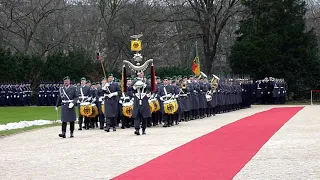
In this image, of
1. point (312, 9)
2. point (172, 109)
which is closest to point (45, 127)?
point (172, 109)

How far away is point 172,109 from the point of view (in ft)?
78.1

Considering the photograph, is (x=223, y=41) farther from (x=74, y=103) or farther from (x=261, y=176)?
(x=261, y=176)

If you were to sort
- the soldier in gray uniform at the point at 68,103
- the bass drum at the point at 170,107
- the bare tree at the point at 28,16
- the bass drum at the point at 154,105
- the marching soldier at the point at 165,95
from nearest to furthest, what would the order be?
the soldier in gray uniform at the point at 68,103, the bass drum at the point at 154,105, the bass drum at the point at 170,107, the marching soldier at the point at 165,95, the bare tree at the point at 28,16

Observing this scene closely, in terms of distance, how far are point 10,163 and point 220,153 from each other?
4.52 m

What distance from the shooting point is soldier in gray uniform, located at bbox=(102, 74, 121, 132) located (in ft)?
72.2

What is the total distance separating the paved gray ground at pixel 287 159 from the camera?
1096 centimetres

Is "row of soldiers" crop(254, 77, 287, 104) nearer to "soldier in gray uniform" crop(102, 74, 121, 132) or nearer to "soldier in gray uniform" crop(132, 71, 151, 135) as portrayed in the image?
"soldier in gray uniform" crop(102, 74, 121, 132)

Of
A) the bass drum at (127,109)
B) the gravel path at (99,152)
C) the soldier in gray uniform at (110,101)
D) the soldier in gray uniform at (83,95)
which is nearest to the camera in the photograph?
the gravel path at (99,152)

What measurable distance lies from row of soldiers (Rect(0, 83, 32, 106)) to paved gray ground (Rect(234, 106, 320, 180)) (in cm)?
3234

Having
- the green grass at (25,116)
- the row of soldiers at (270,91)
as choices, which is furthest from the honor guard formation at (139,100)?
the row of soldiers at (270,91)

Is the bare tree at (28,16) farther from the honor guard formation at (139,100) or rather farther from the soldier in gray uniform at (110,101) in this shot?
the soldier in gray uniform at (110,101)

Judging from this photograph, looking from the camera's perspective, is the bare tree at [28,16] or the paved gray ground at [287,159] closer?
the paved gray ground at [287,159]

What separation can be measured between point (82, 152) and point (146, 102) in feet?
16.9

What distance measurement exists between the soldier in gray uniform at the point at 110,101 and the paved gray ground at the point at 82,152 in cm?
54
